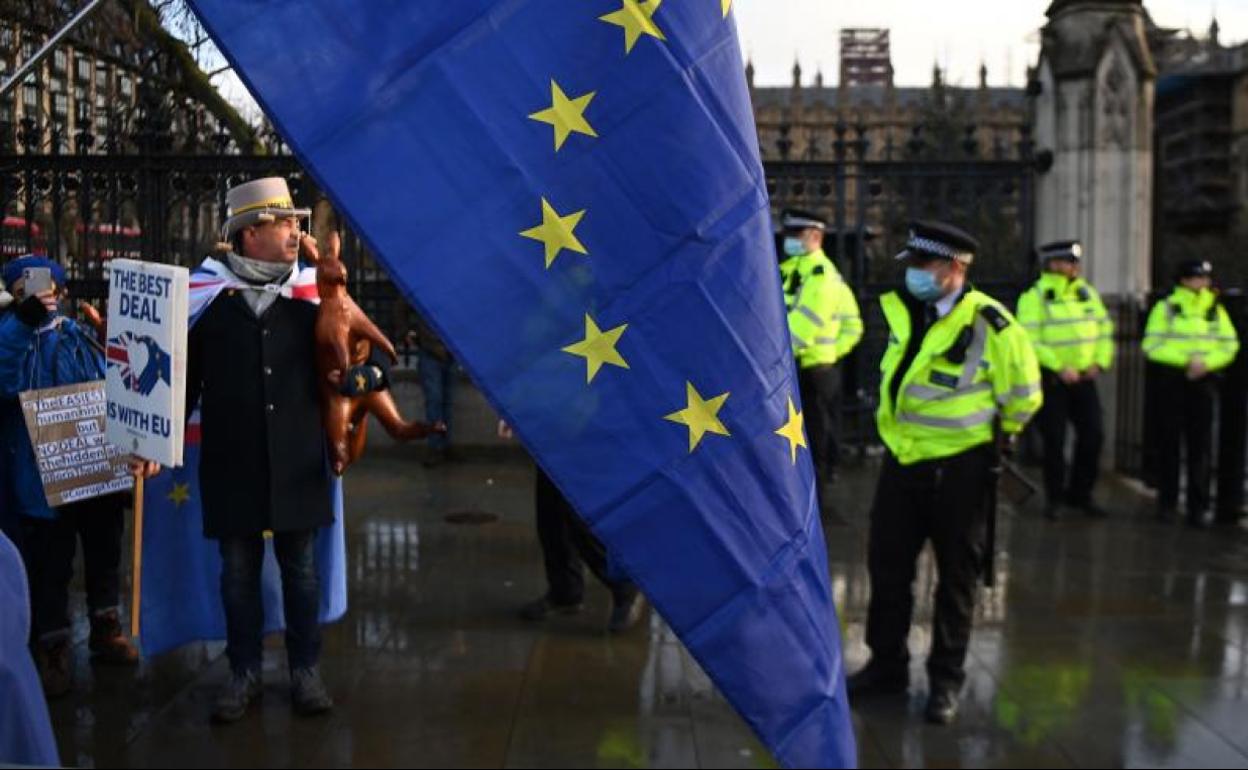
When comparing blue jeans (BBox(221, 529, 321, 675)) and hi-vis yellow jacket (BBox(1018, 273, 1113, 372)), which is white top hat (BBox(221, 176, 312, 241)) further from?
hi-vis yellow jacket (BBox(1018, 273, 1113, 372))

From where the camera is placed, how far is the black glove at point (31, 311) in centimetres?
575

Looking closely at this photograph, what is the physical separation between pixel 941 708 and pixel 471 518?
→ 4.96 meters

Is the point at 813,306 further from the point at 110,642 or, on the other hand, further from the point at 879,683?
the point at 110,642

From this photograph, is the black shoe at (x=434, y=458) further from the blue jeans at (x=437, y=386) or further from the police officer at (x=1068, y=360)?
the police officer at (x=1068, y=360)

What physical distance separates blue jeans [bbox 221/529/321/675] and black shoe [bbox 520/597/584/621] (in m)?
1.64

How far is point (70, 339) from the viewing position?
19.4 ft

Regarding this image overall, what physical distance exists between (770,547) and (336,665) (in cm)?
403

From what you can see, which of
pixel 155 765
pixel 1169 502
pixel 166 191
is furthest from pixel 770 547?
pixel 166 191

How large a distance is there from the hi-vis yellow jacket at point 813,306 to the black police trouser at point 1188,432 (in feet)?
7.79

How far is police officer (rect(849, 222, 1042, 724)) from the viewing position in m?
5.62

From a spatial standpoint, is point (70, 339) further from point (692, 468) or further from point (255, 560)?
point (692, 468)

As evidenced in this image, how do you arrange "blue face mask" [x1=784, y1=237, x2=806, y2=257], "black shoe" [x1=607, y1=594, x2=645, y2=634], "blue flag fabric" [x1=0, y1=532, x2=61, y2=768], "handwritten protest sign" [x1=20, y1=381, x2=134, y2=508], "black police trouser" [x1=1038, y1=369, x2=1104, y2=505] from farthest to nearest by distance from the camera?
"blue face mask" [x1=784, y1=237, x2=806, y2=257]
"black police trouser" [x1=1038, y1=369, x2=1104, y2=505]
"black shoe" [x1=607, y1=594, x2=645, y2=634]
"handwritten protest sign" [x1=20, y1=381, x2=134, y2=508]
"blue flag fabric" [x1=0, y1=532, x2=61, y2=768]

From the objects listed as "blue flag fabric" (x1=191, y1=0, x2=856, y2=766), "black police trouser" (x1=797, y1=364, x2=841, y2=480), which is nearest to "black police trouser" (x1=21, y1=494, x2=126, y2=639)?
"blue flag fabric" (x1=191, y1=0, x2=856, y2=766)

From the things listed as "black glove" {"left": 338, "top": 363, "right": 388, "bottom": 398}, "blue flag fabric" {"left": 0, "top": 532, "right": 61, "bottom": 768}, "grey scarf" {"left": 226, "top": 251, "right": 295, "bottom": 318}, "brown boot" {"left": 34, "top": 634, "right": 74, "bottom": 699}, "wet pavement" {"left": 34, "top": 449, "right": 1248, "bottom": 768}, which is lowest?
"wet pavement" {"left": 34, "top": 449, "right": 1248, "bottom": 768}
